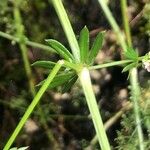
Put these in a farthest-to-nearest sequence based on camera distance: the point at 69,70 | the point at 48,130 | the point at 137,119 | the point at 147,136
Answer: the point at 48,130 < the point at 147,136 < the point at 137,119 < the point at 69,70

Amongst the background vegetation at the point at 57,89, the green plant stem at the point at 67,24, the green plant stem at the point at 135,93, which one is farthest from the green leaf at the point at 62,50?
the background vegetation at the point at 57,89

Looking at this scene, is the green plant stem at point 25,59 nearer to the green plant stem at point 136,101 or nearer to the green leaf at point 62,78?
the green plant stem at point 136,101

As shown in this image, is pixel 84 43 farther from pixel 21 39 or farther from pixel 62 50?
pixel 21 39

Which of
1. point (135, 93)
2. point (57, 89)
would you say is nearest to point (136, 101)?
point (135, 93)

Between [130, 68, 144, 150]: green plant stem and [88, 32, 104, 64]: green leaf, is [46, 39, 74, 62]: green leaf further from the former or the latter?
[130, 68, 144, 150]: green plant stem

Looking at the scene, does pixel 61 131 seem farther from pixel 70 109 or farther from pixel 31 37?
pixel 31 37

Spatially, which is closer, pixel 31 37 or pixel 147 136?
pixel 147 136

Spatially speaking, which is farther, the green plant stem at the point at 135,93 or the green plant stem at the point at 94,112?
the green plant stem at the point at 135,93

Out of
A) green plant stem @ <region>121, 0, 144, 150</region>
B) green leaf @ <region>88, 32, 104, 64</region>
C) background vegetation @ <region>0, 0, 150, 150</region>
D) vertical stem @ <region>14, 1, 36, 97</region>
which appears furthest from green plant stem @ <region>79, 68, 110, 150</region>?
background vegetation @ <region>0, 0, 150, 150</region>

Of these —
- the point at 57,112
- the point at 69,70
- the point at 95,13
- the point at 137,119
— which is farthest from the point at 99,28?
the point at 69,70
